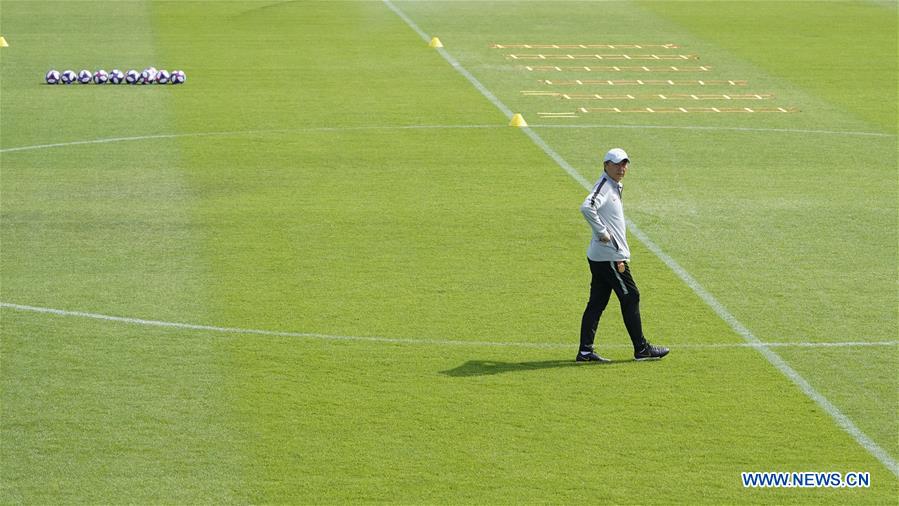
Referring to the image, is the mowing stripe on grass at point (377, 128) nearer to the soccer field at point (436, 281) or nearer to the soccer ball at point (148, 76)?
the soccer field at point (436, 281)

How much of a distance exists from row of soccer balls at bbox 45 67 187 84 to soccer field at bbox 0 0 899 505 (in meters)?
0.35

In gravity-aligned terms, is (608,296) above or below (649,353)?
above

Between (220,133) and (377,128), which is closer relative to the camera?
(220,133)

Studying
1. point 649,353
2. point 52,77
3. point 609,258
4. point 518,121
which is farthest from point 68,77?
point 649,353

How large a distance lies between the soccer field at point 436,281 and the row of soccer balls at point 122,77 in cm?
35

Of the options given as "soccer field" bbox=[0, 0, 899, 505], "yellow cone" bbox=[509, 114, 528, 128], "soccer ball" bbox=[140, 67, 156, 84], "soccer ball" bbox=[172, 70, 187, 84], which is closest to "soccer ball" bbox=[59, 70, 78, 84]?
"soccer field" bbox=[0, 0, 899, 505]

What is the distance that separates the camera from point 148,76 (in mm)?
33062

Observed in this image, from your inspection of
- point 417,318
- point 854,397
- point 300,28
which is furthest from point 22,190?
point 300,28

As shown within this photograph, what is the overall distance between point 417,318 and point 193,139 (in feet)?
36.4

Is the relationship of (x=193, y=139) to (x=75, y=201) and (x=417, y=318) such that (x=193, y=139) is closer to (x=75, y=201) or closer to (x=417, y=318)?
(x=75, y=201)

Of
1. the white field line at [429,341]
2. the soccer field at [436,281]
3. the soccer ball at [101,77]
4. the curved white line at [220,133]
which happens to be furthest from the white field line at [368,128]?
the white field line at [429,341]

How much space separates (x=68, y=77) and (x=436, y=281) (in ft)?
54.8

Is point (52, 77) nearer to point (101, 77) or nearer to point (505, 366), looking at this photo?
point (101, 77)

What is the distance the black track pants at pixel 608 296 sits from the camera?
50.5 ft
